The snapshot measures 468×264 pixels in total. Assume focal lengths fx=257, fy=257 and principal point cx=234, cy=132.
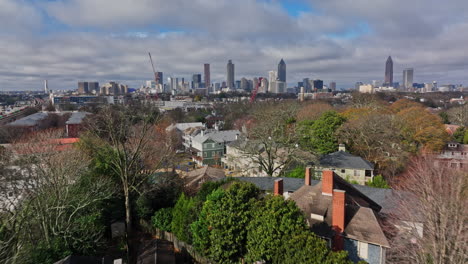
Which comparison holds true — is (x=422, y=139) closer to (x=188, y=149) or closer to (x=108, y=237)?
(x=108, y=237)

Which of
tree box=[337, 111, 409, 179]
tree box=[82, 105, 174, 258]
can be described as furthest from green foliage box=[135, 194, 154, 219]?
tree box=[337, 111, 409, 179]

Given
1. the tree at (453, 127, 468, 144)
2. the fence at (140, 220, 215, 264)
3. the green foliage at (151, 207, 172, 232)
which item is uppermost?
the tree at (453, 127, 468, 144)

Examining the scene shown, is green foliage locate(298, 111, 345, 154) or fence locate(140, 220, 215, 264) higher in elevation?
green foliage locate(298, 111, 345, 154)

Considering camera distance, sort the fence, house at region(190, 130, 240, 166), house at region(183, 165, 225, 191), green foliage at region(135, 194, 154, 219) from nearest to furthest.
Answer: the fence → green foliage at region(135, 194, 154, 219) → house at region(183, 165, 225, 191) → house at region(190, 130, 240, 166)

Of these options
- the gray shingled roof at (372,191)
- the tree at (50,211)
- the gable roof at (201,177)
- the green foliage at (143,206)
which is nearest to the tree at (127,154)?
the green foliage at (143,206)

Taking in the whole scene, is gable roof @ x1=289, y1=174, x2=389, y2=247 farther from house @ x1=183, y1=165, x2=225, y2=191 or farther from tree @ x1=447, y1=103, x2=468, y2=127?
tree @ x1=447, y1=103, x2=468, y2=127

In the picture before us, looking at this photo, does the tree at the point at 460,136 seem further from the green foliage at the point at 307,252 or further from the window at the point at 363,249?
the green foliage at the point at 307,252
